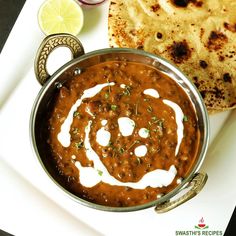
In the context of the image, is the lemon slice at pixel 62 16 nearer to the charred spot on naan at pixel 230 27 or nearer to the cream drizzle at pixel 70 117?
the cream drizzle at pixel 70 117

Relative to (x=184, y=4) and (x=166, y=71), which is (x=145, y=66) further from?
(x=184, y=4)

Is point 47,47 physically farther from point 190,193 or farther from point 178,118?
point 190,193

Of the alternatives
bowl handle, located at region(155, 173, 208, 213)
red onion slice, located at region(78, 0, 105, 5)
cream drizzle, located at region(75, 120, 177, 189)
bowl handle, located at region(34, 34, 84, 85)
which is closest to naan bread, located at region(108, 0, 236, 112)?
red onion slice, located at region(78, 0, 105, 5)

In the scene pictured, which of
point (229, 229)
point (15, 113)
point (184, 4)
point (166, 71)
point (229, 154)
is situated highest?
point (184, 4)

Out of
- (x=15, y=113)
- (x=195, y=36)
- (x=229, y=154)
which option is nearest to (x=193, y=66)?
(x=195, y=36)

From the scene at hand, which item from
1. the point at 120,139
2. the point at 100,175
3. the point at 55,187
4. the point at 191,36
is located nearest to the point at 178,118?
the point at 120,139
